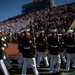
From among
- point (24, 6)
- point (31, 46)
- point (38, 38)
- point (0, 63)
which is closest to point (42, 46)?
point (38, 38)

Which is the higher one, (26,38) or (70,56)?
(26,38)

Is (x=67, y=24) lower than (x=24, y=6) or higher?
lower

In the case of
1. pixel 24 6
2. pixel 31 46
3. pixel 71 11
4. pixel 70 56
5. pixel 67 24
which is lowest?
pixel 70 56

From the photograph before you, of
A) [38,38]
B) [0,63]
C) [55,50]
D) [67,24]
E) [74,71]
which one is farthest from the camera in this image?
[67,24]

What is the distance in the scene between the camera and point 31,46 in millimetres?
8789


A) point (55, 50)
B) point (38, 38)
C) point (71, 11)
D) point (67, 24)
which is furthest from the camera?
point (71, 11)

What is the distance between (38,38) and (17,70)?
2005 mm

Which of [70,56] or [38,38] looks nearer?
[70,56]

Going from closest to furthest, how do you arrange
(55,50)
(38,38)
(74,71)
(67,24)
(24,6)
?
1. (55,50)
2. (74,71)
3. (38,38)
4. (67,24)
5. (24,6)

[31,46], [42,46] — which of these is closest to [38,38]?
[42,46]

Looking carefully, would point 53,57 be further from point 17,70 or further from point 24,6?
point 24,6

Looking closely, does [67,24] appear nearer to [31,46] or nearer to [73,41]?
[73,41]

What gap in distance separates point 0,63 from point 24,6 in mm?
62623

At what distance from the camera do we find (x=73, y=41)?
10641 millimetres
